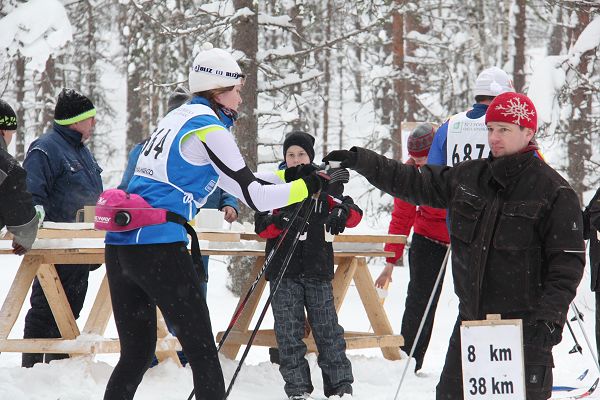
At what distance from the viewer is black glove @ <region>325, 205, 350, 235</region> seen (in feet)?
18.4

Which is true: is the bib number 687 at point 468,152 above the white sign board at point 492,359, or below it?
above

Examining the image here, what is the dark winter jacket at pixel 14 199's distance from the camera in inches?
182

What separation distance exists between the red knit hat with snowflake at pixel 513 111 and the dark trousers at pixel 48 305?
359 centimetres

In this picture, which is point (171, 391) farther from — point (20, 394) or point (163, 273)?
point (163, 273)

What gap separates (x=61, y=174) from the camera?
238 inches

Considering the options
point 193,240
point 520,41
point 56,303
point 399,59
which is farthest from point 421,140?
point 520,41

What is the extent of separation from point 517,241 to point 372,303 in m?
3.44

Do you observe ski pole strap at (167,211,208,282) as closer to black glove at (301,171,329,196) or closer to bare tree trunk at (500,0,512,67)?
black glove at (301,171,329,196)

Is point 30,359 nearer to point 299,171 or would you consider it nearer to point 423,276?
point 299,171

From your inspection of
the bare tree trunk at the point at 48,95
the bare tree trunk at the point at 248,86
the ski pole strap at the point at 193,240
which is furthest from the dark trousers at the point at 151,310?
the bare tree trunk at the point at 48,95

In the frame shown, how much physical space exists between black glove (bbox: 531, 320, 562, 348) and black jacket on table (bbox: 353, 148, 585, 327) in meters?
0.03

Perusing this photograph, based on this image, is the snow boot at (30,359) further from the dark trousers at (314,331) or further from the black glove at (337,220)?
the black glove at (337,220)

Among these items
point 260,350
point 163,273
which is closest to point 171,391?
point 163,273

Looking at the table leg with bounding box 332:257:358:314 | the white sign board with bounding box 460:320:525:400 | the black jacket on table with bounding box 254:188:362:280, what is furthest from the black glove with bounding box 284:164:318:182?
the table leg with bounding box 332:257:358:314
